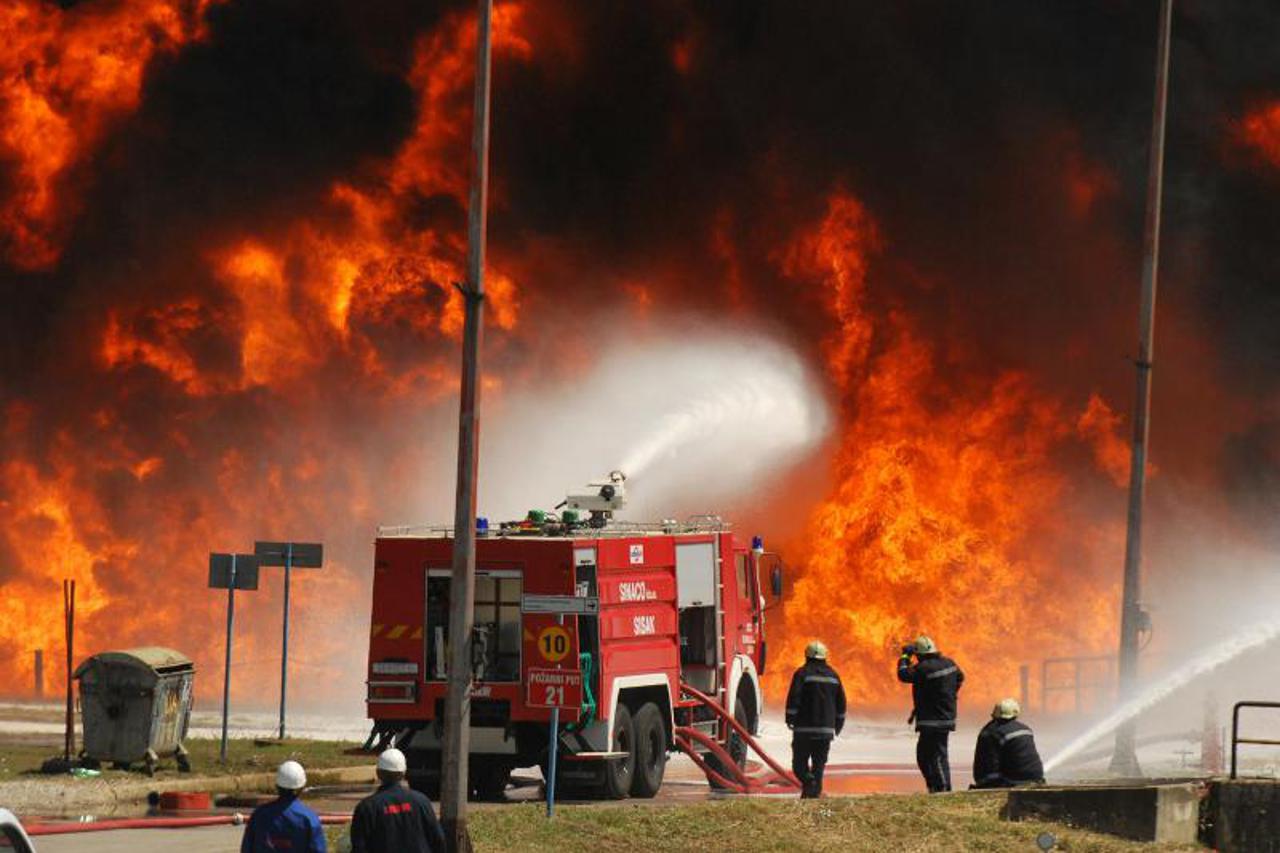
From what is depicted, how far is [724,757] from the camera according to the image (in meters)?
24.4

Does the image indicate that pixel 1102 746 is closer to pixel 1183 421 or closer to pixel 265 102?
pixel 1183 421

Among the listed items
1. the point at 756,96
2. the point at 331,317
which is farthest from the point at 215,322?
the point at 756,96

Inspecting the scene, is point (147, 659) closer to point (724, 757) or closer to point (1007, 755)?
point (724, 757)

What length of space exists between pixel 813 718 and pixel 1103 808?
11.8 feet

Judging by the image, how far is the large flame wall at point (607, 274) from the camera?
134 ft

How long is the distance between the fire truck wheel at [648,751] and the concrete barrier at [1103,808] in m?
5.09

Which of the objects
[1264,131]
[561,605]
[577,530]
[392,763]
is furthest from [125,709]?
[1264,131]

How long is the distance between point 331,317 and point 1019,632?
14.4 metres

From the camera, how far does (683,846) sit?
18.3 m

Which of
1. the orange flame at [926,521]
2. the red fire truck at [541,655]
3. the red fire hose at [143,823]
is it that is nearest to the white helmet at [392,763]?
the red fire hose at [143,823]

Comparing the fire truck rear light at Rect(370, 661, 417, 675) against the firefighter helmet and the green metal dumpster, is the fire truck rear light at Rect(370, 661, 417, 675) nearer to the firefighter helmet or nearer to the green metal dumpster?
the green metal dumpster

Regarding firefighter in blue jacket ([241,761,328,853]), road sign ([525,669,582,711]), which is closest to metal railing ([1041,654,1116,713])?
road sign ([525,669,582,711])

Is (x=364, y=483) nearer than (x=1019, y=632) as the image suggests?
No

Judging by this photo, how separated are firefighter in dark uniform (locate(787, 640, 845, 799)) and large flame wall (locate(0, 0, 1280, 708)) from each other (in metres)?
17.9
